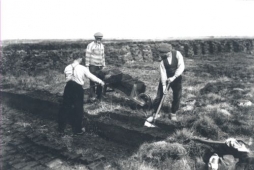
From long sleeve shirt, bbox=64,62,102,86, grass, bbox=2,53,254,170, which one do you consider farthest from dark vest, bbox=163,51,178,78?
long sleeve shirt, bbox=64,62,102,86

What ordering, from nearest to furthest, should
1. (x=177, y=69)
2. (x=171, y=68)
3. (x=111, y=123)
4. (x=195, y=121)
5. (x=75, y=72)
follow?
(x=195, y=121), (x=177, y=69), (x=171, y=68), (x=75, y=72), (x=111, y=123)

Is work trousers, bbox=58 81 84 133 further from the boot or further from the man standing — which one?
the boot

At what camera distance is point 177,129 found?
6070 millimetres

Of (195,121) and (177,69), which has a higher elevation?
(177,69)

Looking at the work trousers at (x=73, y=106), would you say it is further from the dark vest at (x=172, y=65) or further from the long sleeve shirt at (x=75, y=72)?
the dark vest at (x=172, y=65)

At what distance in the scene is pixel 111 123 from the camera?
22.7 ft

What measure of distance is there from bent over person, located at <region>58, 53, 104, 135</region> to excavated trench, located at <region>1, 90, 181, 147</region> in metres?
0.49

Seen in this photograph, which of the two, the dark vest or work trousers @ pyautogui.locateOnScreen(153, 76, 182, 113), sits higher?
the dark vest

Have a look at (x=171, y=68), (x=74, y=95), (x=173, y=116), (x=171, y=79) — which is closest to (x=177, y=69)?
(x=171, y=68)

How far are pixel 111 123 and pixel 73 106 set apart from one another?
40.8 inches

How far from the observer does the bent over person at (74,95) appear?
22.1 feet

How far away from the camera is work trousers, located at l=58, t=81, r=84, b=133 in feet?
22.7

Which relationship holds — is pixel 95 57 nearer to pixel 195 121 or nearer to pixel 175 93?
pixel 175 93

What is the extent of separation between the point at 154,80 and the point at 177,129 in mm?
6186
